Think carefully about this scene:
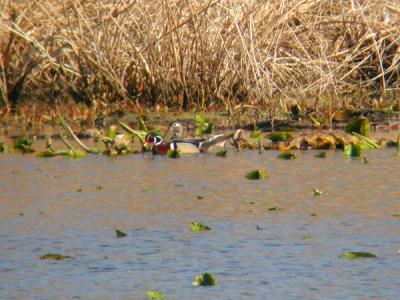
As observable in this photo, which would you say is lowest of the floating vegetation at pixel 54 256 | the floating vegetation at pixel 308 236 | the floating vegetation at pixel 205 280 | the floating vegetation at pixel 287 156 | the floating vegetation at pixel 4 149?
the floating vegetation at pixel 205 280

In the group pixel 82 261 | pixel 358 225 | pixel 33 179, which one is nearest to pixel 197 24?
pixel 33 179

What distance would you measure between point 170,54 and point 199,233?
20.5 feet

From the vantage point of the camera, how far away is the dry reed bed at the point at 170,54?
431 inches

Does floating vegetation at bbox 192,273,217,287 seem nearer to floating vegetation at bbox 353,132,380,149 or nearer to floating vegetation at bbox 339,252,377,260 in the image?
floating vegetation at bbox 339,252,377,260

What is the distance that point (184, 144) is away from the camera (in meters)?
8.25

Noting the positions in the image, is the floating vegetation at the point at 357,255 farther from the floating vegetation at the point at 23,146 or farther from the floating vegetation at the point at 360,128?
the floating vegetation at the point at 360,128

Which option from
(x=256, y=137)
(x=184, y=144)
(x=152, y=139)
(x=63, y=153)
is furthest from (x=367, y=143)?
(x=63, y=153)

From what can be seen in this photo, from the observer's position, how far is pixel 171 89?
37.5 ft

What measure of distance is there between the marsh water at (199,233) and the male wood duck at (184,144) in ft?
0.60

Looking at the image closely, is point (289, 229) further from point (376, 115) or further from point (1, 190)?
point (376, 115)

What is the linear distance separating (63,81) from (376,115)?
316 centimetres

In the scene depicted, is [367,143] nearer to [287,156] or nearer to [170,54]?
[287,156]

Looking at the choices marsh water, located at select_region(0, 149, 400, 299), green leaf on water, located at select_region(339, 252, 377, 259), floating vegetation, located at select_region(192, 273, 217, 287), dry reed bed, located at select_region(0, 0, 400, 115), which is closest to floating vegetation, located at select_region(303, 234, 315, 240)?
marsh water, located at select_region(0, 149, 400, 299)

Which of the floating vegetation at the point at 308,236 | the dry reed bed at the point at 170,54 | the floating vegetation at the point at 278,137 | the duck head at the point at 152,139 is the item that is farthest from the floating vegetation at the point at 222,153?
the floating vegetation at the point at 308,236
